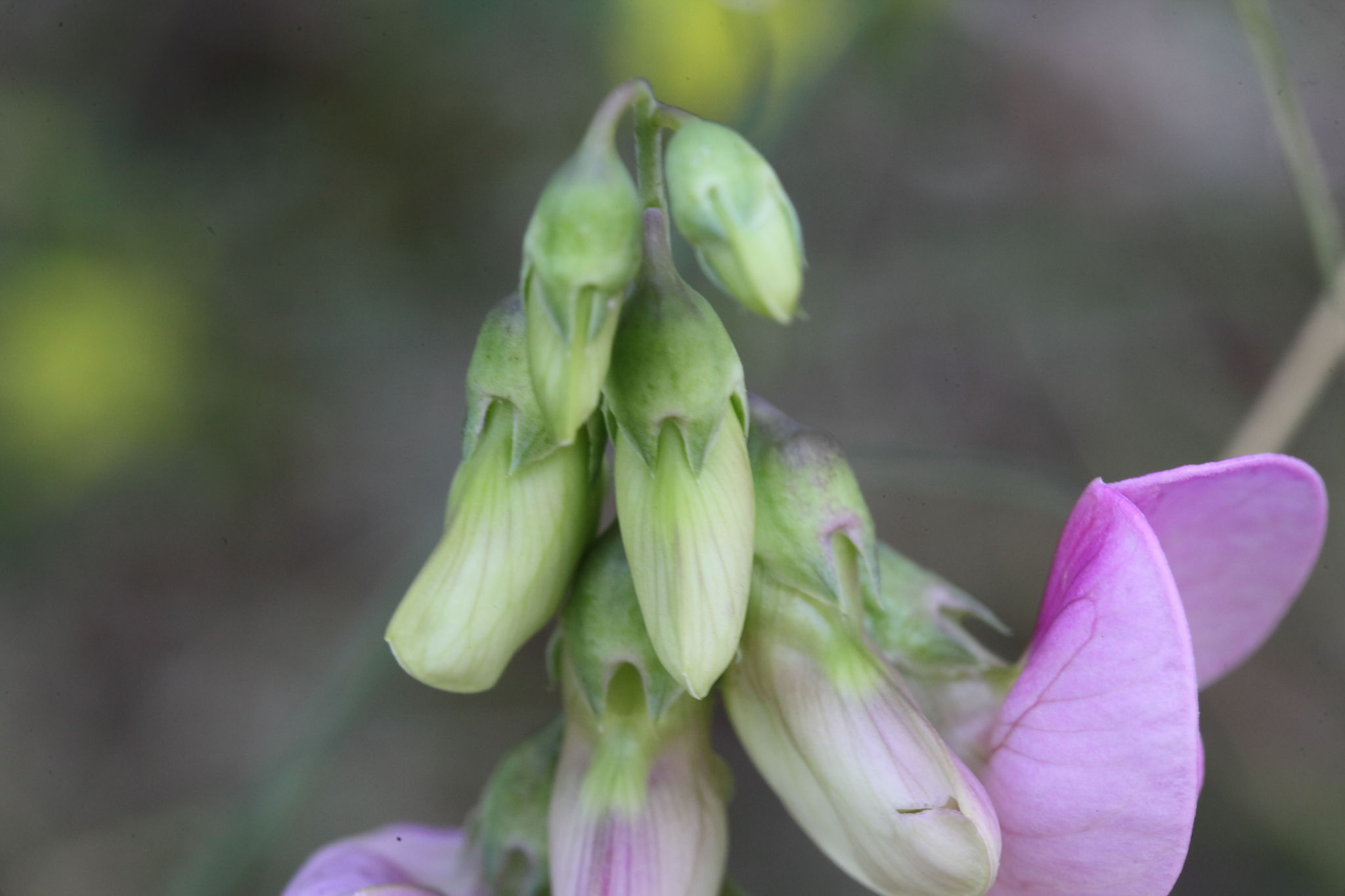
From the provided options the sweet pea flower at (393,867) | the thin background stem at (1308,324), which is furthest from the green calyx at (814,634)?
the thin background stem at (1308,324)

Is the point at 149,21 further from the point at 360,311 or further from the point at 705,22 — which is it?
the point at 705,22


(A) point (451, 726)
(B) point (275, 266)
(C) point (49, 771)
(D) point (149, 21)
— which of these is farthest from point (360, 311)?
(C) point (49, 771)

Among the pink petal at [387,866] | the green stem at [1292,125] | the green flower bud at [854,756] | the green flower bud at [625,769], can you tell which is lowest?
the pink petal at [387,866]

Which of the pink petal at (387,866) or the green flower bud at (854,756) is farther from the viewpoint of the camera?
the pink petal at (387,866)

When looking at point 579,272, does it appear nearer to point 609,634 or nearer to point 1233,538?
point 609,634

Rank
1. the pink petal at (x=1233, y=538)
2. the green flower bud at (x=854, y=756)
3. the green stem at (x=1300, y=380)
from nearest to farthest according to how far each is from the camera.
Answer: the green flower bud at (x=854, y=756)
the pink petal at (x=1233, y=538)
the green stem at (x=1300, y=380)

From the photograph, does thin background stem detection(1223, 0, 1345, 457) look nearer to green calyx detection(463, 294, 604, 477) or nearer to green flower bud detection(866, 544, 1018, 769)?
green flower bud detection(866, 544, 1018, 769)

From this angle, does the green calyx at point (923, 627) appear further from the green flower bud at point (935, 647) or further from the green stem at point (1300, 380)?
the green stem at point (1300, 380)

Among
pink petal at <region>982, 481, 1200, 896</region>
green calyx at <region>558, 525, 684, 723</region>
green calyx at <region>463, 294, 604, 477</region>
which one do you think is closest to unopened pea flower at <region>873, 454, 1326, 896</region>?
pink petal at <region>982, 481, 1200, 896</region>

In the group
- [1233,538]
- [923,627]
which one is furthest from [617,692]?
[1233,538]
